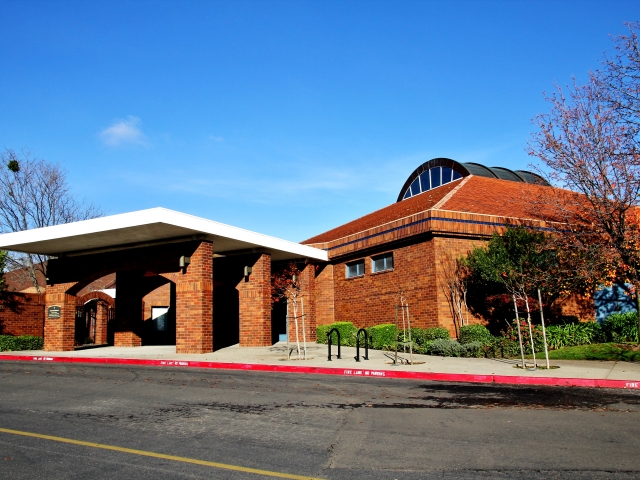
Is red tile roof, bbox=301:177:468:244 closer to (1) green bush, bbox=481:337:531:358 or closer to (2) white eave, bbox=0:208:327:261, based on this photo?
(2) white eave, bbox=0:208:327:261

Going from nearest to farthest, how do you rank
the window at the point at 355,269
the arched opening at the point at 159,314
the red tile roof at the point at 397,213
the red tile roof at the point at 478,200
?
the red tile roof at the point at 478,200 → the window at the point at 355,269 → the red tile roof at the point at 397,213 → the arched opening at the point at 159,314

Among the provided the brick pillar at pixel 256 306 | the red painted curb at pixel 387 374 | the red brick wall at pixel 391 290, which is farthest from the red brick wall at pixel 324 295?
the red painted curb at pixel 387 374

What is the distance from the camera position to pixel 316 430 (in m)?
7.47

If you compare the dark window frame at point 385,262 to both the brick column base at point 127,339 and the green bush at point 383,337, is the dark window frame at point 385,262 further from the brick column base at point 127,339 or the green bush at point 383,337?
the brick column base at point 127,339

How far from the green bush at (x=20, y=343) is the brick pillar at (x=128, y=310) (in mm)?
3354

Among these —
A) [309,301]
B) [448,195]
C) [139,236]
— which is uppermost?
[448,195]

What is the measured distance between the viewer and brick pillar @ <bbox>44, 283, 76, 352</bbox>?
2348 cm

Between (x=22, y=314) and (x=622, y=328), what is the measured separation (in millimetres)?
24527

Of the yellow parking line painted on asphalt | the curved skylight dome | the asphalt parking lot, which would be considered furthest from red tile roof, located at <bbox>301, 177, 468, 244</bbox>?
the yellow parking line painted on asphalt

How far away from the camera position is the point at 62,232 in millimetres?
19625

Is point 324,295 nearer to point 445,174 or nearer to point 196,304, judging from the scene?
point 196,304

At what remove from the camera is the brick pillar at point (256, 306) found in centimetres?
2197

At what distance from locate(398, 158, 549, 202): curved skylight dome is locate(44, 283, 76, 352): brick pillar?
1972 centimetres

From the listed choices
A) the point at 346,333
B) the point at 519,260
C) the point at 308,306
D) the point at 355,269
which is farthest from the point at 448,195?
the point at 308,306
